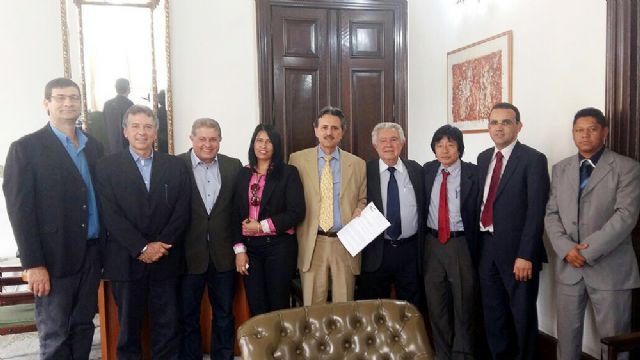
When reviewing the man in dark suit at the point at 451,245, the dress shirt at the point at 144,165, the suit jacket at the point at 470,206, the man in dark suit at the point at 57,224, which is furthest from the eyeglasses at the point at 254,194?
the suit jacket at the point at 470,206

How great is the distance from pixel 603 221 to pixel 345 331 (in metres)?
1.50

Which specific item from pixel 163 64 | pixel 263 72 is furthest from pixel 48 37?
pixel 263 72

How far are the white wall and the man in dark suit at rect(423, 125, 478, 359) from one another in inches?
22.0

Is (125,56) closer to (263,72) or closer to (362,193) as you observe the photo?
(263,72)

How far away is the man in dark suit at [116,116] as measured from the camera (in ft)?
13.8

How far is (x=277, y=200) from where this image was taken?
2928mm

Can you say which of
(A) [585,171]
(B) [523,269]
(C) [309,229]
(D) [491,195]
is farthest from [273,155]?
(A) [585,171]

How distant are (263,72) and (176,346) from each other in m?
2.54

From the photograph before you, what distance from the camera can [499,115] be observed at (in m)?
2.91

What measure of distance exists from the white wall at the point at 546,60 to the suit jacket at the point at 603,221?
1.38 feet

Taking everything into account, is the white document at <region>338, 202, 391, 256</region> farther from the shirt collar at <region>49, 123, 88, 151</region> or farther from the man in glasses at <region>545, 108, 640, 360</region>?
the shirt collar at <region>49, 123, 88, 151</region>

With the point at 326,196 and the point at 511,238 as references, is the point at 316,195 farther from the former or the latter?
the point at 511,238

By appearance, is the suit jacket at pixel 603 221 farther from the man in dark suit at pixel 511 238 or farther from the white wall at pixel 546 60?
the white wall at pixel 546 60

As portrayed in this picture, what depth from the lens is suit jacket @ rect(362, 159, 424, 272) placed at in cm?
298
